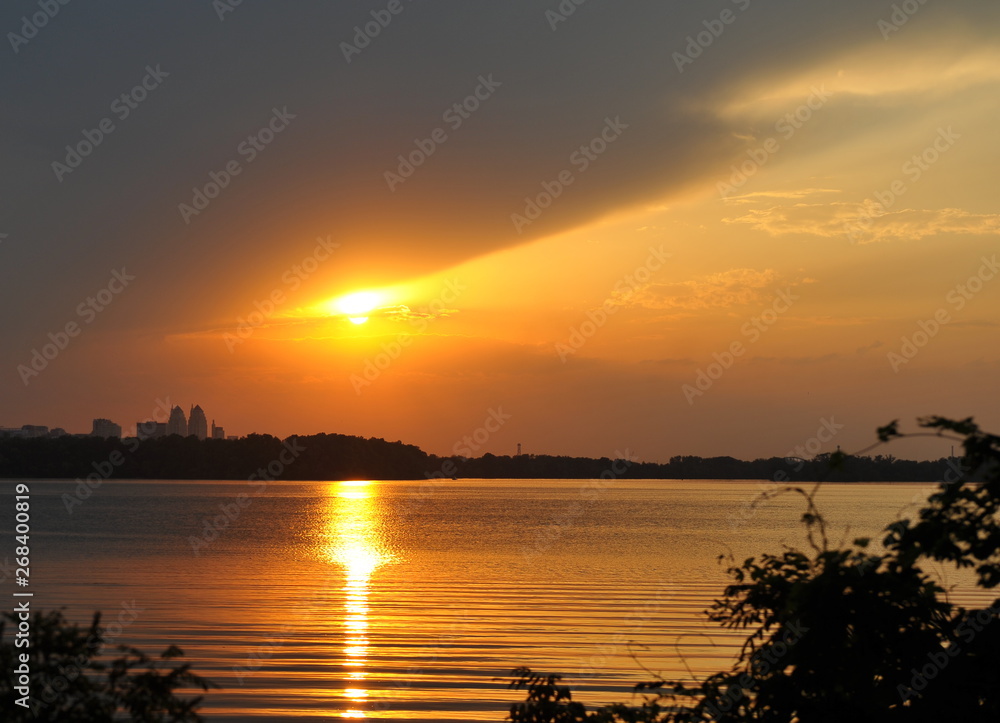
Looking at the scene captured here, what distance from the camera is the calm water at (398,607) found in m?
18.1

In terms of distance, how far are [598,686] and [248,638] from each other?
372 inches

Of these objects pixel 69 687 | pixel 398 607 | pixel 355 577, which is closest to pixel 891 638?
pixel 69 687

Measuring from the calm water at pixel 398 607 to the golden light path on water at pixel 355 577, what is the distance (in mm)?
91

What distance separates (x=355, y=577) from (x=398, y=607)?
10.9 m

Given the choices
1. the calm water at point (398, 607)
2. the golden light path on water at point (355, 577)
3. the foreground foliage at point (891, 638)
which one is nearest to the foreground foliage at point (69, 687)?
the foreground foliage at point (891, 638)

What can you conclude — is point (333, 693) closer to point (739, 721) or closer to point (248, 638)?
point (248, 638)

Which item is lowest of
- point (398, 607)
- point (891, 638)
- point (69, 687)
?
point (69, 687)

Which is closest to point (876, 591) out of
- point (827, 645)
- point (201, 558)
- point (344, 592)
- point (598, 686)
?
point (827, 645)

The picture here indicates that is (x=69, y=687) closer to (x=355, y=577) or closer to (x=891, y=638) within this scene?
(x=891, y=638)

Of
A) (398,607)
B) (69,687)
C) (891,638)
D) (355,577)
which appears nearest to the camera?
(69,687)

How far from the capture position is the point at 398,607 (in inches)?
1188

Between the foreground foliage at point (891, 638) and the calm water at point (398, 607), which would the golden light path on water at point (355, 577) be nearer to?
the calm water at point (398, 607)

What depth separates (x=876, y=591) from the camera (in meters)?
7.12

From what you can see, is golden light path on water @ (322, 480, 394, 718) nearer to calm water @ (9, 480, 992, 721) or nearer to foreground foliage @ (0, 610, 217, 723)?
calm water @ (9, 480, 992, 721)
